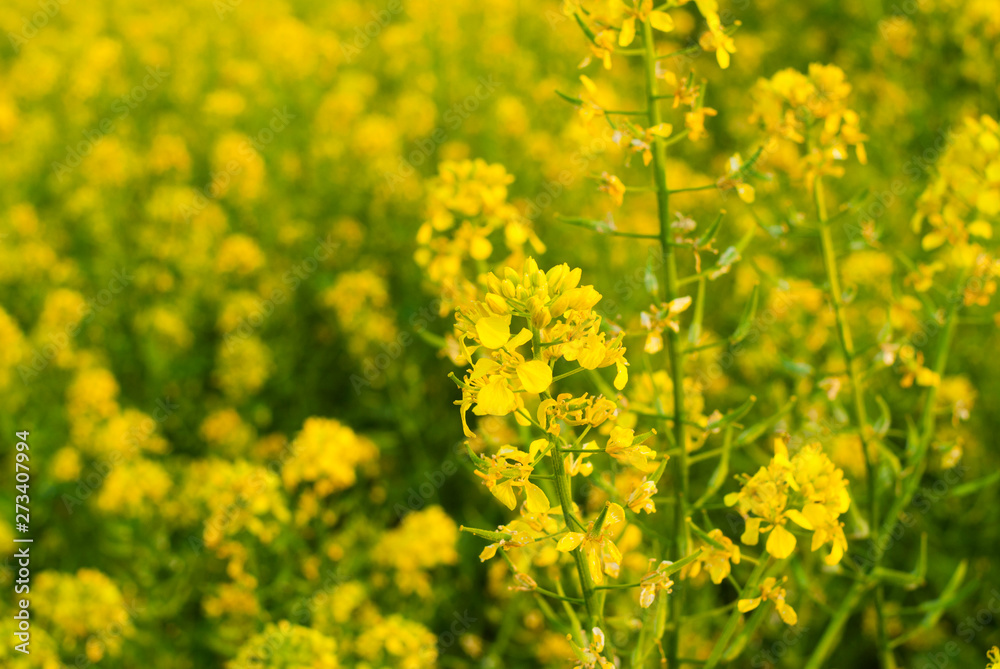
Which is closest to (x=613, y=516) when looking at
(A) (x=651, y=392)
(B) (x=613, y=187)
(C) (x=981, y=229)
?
(B) (x=613, y=187)

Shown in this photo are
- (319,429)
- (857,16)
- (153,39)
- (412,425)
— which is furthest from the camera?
(153,39)

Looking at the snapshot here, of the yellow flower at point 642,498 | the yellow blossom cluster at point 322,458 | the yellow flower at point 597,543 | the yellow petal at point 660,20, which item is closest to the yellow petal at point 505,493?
the yellow flower at point 597,543

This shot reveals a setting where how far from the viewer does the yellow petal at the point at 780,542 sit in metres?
1.56

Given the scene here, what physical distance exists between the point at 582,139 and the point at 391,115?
6.30 feet

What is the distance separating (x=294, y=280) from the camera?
511 cm

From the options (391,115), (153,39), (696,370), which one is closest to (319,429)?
(696,370)

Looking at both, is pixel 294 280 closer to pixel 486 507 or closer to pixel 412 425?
pixel 412 425

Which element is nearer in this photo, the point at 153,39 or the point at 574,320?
the point at 574,320

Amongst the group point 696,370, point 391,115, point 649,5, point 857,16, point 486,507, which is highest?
point 649,5

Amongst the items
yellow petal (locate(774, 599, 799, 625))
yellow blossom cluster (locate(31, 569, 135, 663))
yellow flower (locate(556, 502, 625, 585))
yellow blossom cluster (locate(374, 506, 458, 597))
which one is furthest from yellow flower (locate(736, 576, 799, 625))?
yellow blossom cluster (locate(31, 569, 135, 663))

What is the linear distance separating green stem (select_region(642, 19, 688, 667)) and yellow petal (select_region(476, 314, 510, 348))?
2.26ft

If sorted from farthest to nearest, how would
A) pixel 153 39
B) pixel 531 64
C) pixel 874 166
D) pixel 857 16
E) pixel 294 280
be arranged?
1. pixel 153 39
2. pixel 857 16
3. pixel 531 64
4. pixel 874 166
5. pixel 294 280

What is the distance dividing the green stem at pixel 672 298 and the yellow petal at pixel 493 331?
0.69 meters

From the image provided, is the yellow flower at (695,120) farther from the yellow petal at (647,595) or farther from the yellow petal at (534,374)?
the yellow petal at (647,595)
